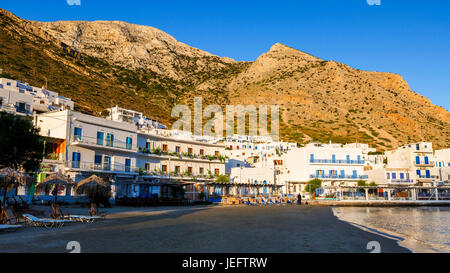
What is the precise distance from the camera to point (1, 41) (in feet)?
280

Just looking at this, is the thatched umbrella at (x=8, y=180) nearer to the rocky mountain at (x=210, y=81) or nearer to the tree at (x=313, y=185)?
the tree at (x=313, y=185)

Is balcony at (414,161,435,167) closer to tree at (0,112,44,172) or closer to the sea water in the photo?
the sea water

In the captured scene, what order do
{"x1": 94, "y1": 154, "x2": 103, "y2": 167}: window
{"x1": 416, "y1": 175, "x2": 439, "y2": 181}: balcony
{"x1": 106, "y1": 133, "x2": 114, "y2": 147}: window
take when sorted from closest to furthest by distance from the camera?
{"x1": 94, "y1": 154, "x2": 103, "y2": 167}: window
{"x1": 106, "y1": 133, "x2": 114, "y2": 147}: window
{"x1": 416, "y1": 175, "x2": 439, "y2": 181}: balcony

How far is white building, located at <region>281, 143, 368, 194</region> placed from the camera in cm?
6262

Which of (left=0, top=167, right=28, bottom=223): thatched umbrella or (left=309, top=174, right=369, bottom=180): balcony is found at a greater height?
(left=309, top=174, right=369, bottom=180): balcony

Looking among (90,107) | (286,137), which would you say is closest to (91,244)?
(90,107)

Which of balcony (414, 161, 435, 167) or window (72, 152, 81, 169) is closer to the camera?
window (72, 152, 81, 169)

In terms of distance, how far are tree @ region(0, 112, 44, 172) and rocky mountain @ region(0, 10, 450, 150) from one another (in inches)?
2151

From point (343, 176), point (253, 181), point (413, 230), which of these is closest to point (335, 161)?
point (343, 176)

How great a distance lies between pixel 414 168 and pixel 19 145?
6648cm

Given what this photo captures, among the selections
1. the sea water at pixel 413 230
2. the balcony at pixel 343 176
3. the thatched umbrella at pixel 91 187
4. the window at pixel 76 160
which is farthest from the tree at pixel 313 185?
the thatched umbrella at pixel 91 187

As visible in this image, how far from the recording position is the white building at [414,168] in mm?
63469

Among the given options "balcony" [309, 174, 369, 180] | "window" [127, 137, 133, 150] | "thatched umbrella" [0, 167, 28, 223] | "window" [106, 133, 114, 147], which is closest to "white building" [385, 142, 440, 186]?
"balcony" [309, 174, 369, 180]

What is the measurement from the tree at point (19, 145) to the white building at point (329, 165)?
1929 inches
